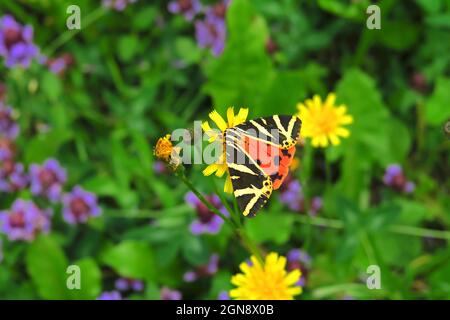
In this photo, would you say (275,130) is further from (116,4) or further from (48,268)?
(116,4)

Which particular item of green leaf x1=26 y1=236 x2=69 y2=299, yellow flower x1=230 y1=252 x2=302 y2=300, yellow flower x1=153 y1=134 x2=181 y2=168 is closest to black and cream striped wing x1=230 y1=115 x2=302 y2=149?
yellow flower x1=153 y1=134 x2=181 y2=168

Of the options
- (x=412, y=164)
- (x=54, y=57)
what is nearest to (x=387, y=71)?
(x=412, y=164)

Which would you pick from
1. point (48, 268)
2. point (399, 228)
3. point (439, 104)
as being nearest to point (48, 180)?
point (48, 268)

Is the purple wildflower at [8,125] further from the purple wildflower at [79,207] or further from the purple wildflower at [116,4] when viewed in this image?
the purple wildflower at [116,4]

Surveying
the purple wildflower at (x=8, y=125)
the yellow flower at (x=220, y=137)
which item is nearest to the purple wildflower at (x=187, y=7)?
the purple wildflower at (x=8, y=125)

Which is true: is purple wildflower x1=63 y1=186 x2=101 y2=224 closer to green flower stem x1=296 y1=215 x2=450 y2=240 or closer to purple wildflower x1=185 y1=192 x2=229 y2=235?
purple wildflower x1=185 y1=192 x2=229 y2=235

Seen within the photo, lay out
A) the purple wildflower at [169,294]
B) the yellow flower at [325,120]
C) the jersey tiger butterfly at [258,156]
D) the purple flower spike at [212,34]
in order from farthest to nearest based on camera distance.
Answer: the purple flower spike at [212,34]
the purple wildflower at [169,294]
the yellow flower at [325,120]
the jersey tiger butterfly at [258,156]

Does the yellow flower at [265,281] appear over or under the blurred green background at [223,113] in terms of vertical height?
under
